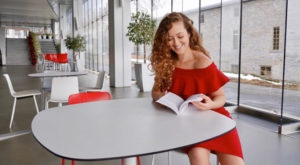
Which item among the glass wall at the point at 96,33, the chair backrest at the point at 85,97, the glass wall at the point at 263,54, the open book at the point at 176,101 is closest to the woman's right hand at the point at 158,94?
the open book at the point at 176,101

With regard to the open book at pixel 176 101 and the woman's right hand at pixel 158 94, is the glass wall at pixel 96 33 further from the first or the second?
the open book at pixel 176 101

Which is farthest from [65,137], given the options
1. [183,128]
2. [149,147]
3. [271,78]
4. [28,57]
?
[28,57]

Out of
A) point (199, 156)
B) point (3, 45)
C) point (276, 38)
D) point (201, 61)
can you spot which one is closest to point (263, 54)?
point (276, 38)

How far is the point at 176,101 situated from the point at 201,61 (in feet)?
1.01

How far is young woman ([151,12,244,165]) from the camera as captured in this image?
164 centimetres

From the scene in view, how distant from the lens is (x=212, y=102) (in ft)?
5.04

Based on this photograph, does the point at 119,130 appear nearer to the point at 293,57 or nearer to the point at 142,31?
the point at 293,57

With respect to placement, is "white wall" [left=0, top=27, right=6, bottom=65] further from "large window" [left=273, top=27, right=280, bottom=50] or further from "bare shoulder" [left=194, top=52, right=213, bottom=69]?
"bare shoulder" [left=194, top=52, right=213, bottom=69]

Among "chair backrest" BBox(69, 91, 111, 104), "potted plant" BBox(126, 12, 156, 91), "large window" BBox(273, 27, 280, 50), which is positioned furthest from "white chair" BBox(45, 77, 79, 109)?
"potted plant" BBox(126, 12, 156, 91)

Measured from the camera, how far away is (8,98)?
268 inches

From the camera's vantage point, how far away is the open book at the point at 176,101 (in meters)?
1.47

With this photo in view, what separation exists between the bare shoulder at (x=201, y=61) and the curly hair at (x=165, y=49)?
0.08m

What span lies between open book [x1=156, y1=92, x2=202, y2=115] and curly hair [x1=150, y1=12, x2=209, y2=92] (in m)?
0.15

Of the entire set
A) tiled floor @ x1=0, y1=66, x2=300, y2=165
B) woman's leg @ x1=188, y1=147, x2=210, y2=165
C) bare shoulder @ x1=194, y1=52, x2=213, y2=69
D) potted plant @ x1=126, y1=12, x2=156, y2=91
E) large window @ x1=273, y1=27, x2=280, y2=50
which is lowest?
tiled floor @ x1=0, y1=66, x2=300, y2=165
